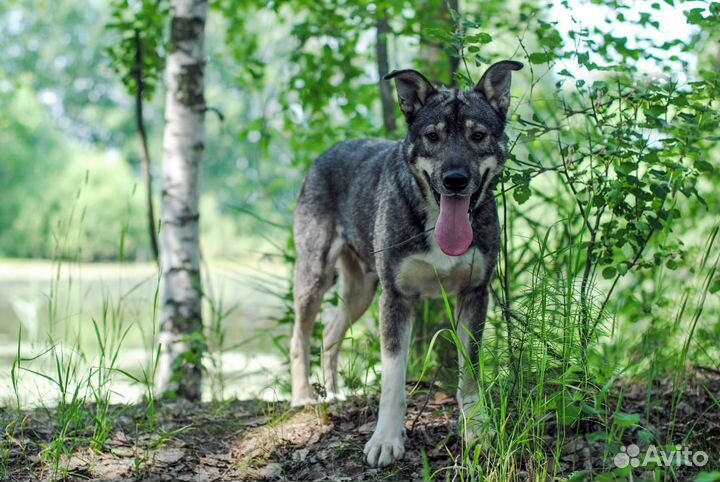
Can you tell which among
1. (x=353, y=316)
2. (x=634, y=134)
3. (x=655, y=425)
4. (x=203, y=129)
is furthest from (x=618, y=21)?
(x=203, y=129)

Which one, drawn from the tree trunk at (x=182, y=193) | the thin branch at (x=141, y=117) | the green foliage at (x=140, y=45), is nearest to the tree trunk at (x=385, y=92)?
the tree trunk at (x=182, y=193)

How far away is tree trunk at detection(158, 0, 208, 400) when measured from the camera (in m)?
5.84

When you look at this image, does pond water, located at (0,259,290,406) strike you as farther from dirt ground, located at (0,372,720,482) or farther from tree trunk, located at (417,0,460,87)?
tree trunk, located at (417,0,460,87)

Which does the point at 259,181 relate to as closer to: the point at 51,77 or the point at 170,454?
the point at 170,454

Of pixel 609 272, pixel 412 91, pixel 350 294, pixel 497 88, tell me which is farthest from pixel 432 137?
pixel 350 294

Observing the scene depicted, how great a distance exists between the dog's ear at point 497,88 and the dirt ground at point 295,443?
154 centimetres

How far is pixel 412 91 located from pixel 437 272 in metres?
0.96

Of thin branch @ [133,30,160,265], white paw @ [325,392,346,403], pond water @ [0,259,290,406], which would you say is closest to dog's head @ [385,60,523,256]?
white paw @ [325,392,346,403]

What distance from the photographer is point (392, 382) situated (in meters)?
3.77

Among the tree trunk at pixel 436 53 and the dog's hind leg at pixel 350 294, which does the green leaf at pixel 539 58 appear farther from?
the tree trunk at pixel 436 53

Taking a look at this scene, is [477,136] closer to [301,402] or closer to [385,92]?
[301,402]

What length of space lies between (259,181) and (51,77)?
223ft

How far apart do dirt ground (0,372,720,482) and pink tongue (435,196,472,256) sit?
0.76 m

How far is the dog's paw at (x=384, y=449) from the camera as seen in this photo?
362cm
